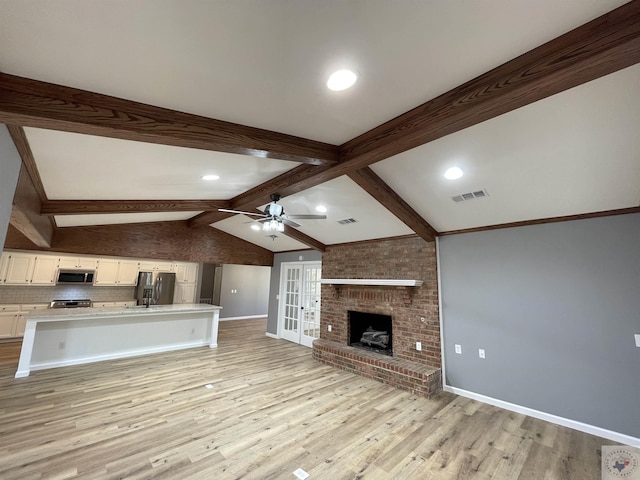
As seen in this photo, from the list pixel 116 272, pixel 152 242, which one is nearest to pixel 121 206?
pixel 152 242

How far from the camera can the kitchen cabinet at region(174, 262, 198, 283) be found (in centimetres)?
802

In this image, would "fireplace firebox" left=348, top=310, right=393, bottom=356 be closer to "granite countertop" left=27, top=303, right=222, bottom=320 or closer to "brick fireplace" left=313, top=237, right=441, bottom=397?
"brick fireplace" left=313, top=237, right=441, bottom=397

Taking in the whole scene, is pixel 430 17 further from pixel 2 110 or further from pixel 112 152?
pixel 112 152

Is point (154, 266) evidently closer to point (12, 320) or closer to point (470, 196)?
point (12, 320)

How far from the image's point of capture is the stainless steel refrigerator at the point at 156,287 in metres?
7.07

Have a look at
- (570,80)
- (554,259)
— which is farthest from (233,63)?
(554,259)

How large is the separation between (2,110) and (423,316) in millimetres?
4799

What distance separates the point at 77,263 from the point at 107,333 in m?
2.71

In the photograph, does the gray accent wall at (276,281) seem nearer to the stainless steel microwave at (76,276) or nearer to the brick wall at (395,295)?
the brick wall at (395,295)

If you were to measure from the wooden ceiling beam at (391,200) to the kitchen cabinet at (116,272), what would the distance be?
698 centimetres

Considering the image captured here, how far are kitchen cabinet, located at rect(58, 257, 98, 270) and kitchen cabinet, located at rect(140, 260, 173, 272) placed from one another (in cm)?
101

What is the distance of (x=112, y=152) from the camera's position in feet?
7.41

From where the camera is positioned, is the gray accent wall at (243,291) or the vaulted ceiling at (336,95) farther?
the gray accent wall at (243,291)

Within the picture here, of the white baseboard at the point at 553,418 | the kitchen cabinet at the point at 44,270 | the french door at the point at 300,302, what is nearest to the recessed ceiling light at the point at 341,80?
the white baseboard at the point at 553,418
